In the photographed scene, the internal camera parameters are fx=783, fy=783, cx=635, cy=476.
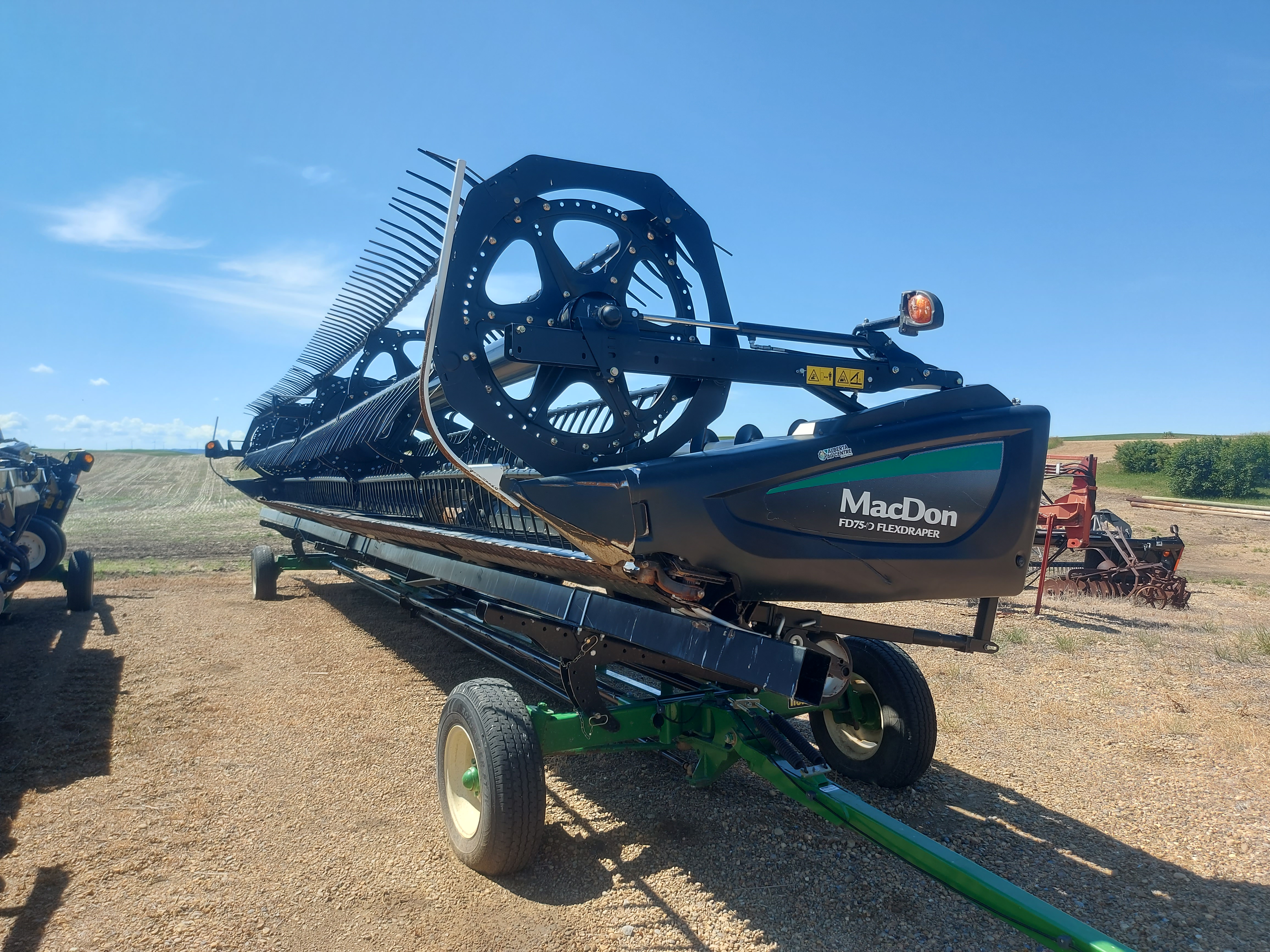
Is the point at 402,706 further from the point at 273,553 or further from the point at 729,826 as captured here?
the point at 273,553

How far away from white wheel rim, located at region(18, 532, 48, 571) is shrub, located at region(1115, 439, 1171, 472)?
→ 48.6 meters

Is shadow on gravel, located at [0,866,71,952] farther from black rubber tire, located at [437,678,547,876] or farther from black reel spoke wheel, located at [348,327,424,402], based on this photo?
black reel spoke wheel, located at [348,327,424,402]

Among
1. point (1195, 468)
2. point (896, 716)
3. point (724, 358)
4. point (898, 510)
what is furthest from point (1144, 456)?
point (898, 510)

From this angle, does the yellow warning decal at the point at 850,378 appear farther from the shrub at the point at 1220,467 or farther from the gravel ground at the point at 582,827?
the shrub at the point at 1220,467

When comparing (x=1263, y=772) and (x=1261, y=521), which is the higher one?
(x=1261, y=521)

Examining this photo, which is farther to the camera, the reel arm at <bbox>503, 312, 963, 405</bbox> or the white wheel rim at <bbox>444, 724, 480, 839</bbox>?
the white wheel rim at <bbox>444, 724, 480, 839</bbox>

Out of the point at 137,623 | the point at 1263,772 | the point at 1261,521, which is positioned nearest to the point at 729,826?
the point at 1263,772

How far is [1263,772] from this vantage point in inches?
176

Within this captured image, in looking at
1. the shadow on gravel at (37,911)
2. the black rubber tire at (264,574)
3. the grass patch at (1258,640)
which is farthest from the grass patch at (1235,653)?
the black rubber tire at (264,574)

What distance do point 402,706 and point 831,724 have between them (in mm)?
3117

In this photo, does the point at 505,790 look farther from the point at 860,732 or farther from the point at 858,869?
the point at 860,732

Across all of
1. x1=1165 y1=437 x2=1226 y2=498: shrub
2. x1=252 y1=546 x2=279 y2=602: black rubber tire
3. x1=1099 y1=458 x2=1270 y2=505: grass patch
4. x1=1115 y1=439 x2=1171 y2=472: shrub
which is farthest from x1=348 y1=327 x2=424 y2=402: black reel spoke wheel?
x1=1115 y1=439 x2=1171 y2=472: shrub

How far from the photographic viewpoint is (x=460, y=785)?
144 inches

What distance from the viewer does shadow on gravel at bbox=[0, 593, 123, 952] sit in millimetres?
3205
